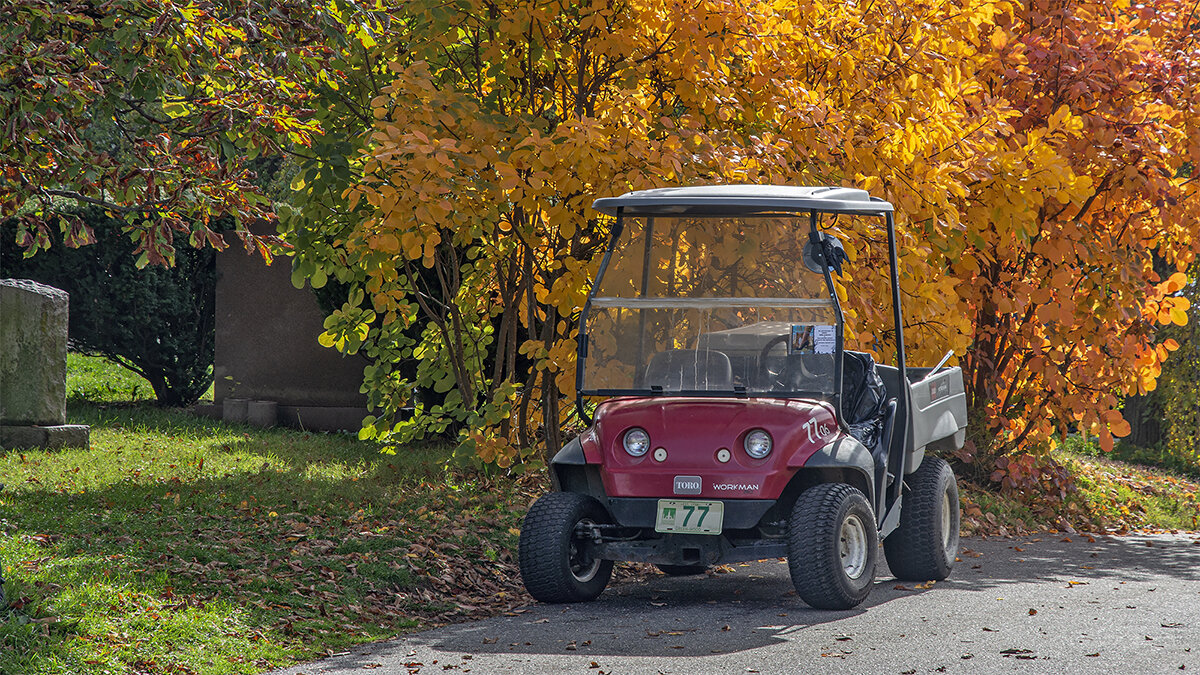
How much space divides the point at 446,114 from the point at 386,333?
2.80m

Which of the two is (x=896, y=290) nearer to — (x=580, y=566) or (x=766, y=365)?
(x=766, y=365)

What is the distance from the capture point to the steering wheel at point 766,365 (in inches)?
280

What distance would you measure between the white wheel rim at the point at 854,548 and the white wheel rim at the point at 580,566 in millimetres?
1276

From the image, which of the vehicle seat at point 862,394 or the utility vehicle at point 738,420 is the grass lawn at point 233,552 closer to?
the utility vehicle at point 738,420

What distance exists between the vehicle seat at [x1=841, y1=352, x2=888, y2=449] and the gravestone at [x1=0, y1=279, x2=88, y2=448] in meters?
6.67

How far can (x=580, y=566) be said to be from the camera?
7039 mm

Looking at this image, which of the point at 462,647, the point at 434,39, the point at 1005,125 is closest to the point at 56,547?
the point at 462,647

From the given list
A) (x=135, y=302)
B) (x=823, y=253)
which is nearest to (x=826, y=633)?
(x=823, y=253)

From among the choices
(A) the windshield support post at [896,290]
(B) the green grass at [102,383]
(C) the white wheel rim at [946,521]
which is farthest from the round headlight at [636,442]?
(B) the green grass at [102,383]

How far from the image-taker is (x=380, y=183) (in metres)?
8.69

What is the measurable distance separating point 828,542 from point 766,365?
1.16m

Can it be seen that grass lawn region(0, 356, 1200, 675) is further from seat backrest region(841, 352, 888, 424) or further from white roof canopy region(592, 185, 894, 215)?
white roof canopy region(592, 185, 894, 215)

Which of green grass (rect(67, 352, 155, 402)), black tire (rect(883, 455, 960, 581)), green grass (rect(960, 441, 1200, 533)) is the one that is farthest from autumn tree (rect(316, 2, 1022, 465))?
green grass (rect(67, 352, 155, 402))

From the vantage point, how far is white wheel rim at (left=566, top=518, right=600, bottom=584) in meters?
6.93
